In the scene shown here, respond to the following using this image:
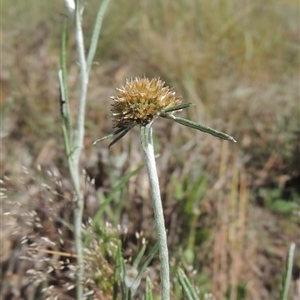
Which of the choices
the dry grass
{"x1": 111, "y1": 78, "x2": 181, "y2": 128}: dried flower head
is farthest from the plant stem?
the dry grass

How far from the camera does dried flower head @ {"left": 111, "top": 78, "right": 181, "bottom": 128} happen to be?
69 centimetres

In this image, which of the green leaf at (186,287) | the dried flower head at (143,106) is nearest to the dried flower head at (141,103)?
the dried flower head at (143,106)

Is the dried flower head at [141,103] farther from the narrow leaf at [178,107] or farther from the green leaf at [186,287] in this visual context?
the green leaf at [186,287]

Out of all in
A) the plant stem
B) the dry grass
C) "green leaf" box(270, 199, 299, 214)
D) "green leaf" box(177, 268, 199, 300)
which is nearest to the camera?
the plant stem

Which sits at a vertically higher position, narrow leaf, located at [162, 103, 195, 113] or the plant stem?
narrow leaf, located at [162, 103, 195, 113]

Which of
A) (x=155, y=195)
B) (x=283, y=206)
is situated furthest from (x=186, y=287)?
(x=283, y=206)

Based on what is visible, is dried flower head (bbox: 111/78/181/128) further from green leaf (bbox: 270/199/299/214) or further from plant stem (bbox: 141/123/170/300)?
green leaf (bbox: 270/199/299/214)

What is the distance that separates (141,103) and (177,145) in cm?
143

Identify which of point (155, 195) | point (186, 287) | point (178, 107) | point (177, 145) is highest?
point (177, 145)

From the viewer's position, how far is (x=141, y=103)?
27.3 inches

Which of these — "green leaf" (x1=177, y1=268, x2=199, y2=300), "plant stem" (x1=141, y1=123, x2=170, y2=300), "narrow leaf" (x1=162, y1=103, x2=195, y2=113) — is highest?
"narrow leaf" (x1=162, y1=103, x2=195, y2=113)

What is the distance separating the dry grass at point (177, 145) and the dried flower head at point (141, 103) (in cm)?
40

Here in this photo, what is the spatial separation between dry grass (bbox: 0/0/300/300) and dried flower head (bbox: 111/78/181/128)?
40cm

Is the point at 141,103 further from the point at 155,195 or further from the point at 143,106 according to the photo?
the point at 155,195
